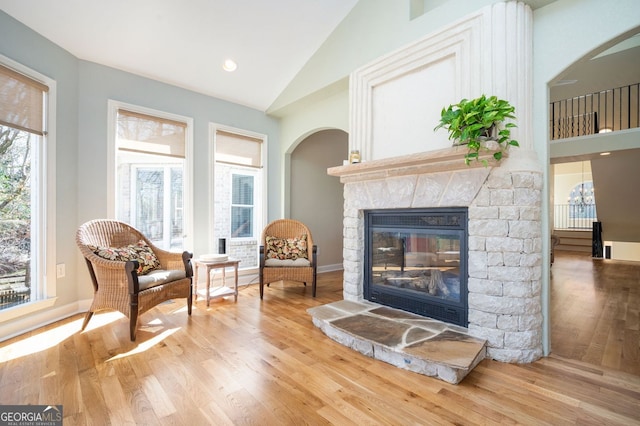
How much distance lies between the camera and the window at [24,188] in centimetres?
265

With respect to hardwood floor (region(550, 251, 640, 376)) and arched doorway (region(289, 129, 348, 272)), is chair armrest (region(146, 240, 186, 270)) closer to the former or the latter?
arched doorway (region(289, 129, 348, 272))

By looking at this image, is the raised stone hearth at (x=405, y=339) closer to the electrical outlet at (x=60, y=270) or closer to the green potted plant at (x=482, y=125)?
the green potted plant at (x=482, y=125)

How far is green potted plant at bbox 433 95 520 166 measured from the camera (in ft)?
6.93

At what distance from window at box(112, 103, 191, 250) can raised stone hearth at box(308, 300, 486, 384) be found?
243cm

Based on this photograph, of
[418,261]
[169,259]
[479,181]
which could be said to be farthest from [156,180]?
[479,181]

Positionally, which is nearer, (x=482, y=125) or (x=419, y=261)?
(x=482, y=125)

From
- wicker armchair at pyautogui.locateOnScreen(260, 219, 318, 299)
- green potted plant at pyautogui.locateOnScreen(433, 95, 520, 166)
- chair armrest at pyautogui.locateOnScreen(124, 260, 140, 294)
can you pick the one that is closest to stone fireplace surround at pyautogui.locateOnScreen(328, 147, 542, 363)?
green potted plant at pyautogui.locateOnScreen(433, 95, 520, 166)

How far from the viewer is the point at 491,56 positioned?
232 cm

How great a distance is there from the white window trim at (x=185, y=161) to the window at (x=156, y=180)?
0.05 feet

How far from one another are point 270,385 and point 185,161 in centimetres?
312

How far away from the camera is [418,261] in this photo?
2.94 meters

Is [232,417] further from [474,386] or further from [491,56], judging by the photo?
[491,56]

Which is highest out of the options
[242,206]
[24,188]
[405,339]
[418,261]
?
[24,188]

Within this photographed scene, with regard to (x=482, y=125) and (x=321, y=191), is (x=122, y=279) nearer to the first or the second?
(x=482, y=125)
